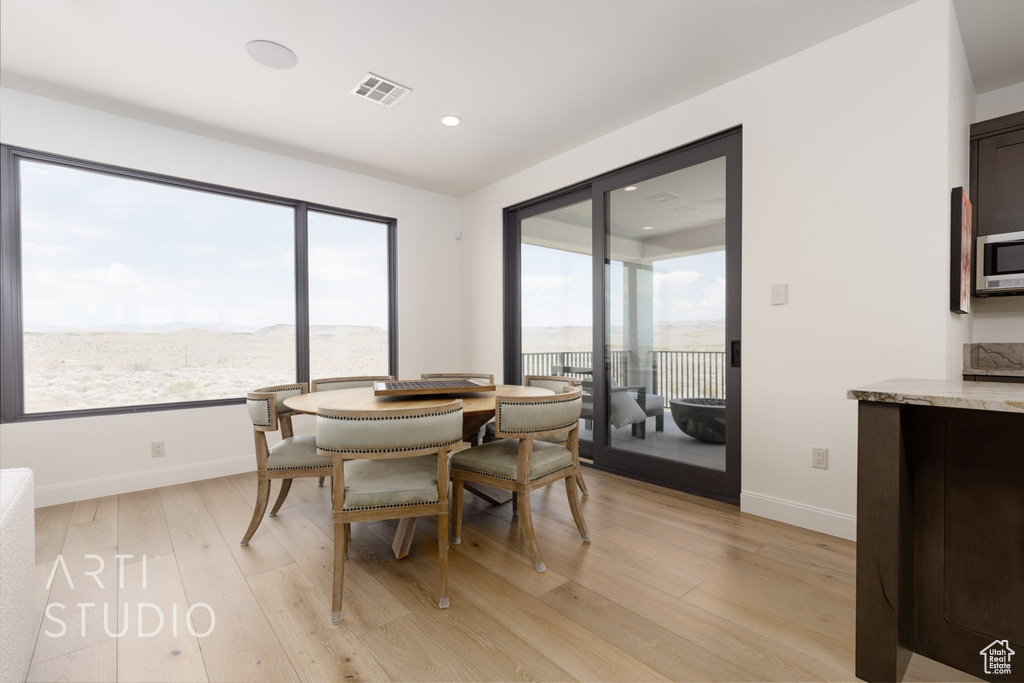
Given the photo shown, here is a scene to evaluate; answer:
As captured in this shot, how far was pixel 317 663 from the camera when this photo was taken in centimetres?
152

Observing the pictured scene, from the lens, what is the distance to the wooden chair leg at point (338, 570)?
1748 mm

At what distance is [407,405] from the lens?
229 centimetres

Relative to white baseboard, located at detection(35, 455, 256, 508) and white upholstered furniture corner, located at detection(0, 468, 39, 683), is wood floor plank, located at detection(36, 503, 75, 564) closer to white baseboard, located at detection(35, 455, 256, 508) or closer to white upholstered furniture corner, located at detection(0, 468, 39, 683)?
white baseboard, located at detection(35, 455, 256, 508)

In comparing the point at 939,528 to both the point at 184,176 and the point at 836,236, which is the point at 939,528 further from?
the point at 184,176

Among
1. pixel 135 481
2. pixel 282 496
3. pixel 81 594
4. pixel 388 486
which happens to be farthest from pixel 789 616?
pixel 135 481

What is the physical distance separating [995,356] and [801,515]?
66.5 inches

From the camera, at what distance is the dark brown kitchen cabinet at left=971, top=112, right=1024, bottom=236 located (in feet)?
8.29

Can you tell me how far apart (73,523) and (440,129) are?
11.7 feet

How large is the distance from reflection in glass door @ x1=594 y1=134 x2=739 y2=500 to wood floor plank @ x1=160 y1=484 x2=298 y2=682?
2607 millimetres

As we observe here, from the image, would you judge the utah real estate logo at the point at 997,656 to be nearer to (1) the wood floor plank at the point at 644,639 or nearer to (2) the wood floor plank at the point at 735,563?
(2) the wood floor plank at the point at 735,563

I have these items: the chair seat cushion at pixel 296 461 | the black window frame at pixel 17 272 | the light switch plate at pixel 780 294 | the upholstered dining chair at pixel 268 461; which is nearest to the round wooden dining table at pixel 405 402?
the upholstered dining chair at pixel 268 461

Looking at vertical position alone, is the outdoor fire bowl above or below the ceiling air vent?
below

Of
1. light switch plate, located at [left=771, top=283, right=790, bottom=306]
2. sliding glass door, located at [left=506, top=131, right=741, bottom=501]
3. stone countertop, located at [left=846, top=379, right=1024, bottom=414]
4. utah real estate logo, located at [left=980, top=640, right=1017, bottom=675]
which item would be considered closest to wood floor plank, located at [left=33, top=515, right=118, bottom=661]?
stone countertop, located at [left=846, top=379, right=1024, bottom=414]

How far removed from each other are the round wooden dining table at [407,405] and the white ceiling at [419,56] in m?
1.98
